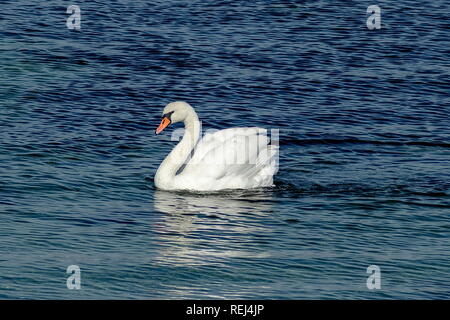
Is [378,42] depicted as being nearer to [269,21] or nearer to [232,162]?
[269,21]

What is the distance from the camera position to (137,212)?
17000 millimetres

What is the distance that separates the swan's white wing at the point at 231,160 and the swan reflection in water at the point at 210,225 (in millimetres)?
319

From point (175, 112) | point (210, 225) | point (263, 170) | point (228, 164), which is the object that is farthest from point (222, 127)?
→ point (210, 225)

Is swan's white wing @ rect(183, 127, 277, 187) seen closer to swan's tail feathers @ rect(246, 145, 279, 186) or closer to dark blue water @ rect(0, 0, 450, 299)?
swan's tail feathers @ rect(246, 145, 279, 186)

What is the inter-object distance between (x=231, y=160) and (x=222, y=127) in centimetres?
335

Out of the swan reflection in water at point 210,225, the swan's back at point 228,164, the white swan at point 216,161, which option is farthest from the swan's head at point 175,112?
the swan reflection in water at point 210,225

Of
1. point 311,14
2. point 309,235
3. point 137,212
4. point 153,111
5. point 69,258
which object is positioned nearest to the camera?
point 69,258

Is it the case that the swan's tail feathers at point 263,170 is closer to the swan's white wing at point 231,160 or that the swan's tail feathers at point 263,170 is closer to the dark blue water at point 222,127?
the swan's white wing at point 231,160

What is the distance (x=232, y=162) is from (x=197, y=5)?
13642mm

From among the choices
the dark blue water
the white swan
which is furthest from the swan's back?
the dark blue water

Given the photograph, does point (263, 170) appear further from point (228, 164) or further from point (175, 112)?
point (175, 112)

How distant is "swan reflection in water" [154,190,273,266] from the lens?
15141 mm
